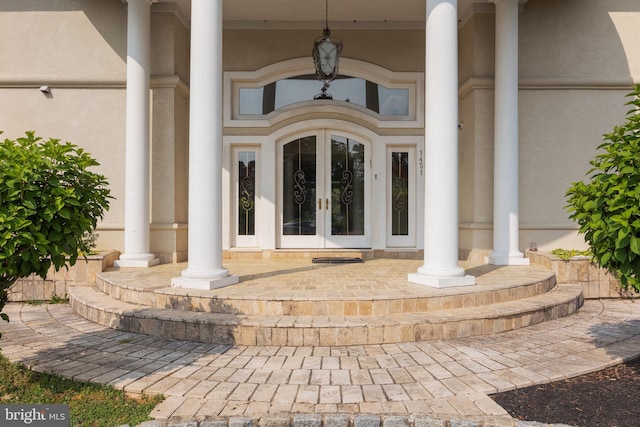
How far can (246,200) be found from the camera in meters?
8.39

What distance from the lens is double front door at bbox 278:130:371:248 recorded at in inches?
330

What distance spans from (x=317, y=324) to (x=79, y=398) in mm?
2198

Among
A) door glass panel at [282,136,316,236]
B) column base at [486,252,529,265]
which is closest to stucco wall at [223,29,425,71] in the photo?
door glass panel at [282,136,316,236]

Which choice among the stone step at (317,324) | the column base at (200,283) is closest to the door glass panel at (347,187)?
the column base at (200,283)

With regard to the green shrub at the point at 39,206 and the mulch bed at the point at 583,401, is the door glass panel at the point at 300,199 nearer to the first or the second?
the green shrub at the point at 39,206

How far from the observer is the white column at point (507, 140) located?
7051 mm

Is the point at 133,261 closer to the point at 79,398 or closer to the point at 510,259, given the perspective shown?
the point at 79,398

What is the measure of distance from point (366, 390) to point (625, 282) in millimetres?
2285

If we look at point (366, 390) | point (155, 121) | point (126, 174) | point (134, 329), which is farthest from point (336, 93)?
point (366, 390)

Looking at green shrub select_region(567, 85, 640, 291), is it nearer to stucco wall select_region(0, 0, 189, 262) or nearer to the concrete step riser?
the concrete step riser

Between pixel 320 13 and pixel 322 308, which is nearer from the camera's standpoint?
pixel 322 308

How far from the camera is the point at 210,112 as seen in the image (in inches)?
205

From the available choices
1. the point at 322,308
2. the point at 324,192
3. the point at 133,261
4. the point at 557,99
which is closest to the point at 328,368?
the point at 322,308

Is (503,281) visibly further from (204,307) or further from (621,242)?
(204,307)
